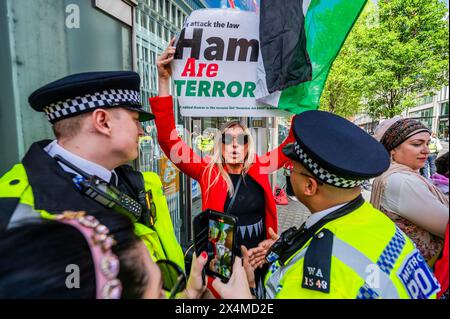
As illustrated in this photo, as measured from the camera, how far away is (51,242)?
0.72m

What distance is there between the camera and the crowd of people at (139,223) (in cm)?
73

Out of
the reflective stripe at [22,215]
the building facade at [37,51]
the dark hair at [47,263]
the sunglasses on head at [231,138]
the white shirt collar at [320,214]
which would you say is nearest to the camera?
the dark hair at [47,263]

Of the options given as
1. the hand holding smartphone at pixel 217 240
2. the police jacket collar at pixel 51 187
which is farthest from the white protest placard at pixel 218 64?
the police jacket collar at pixel 51 187

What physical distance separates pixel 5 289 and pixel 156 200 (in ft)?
2.63

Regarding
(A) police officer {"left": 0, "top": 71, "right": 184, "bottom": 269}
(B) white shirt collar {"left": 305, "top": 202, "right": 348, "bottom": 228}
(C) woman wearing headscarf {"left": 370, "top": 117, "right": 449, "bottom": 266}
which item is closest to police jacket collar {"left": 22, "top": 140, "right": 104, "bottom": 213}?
(A) police officer {"left": 0, "top": 71, "right": 184, "bottom": 269}

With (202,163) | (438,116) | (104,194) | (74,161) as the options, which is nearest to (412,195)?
(438,116)

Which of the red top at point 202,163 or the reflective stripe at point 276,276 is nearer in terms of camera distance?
the reflective stripe at point 276,276

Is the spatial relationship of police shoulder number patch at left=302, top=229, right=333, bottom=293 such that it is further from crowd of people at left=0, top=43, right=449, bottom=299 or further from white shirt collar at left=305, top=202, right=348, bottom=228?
white shirt collar at left=305, top=202, right=348, bottom=228

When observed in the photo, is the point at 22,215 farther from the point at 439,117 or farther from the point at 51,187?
the point at 439,117

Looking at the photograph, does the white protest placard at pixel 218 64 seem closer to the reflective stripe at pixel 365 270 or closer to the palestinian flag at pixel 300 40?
the palestinian flag at pixel 300 40

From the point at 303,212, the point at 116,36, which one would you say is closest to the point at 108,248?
the point at 116,36

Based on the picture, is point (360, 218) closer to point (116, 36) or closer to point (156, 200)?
point (156, 200)

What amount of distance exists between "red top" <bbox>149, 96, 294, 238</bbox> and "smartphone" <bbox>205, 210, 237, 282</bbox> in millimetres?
811

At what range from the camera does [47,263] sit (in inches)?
27.2
